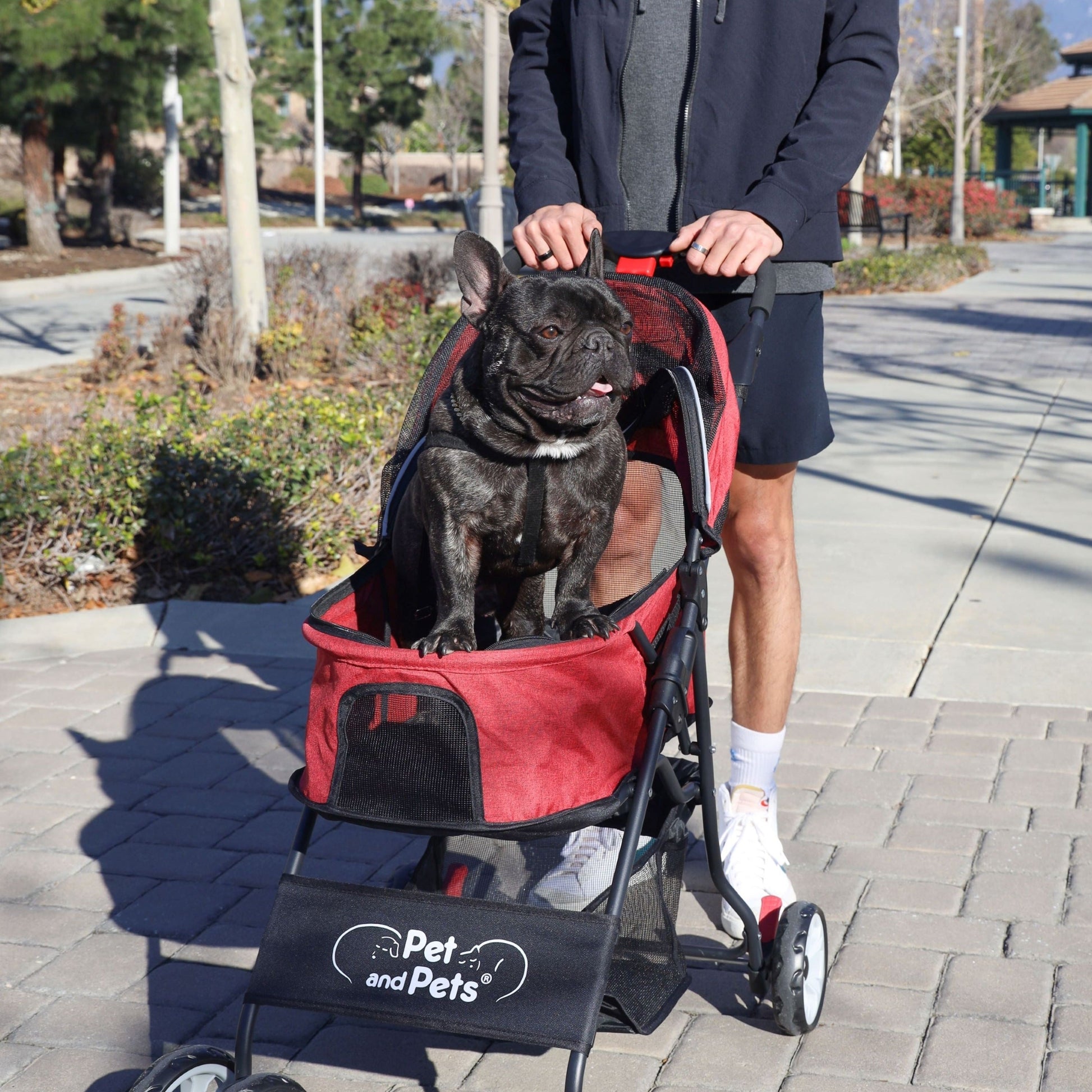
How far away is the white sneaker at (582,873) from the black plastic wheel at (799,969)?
0.34 m

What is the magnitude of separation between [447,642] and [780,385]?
125 cm

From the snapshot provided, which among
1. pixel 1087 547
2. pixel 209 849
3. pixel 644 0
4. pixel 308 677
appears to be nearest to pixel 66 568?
pixel 308 677

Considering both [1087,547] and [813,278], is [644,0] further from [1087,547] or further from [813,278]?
[1087,547]

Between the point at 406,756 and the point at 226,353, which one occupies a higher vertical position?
the point at 226,353

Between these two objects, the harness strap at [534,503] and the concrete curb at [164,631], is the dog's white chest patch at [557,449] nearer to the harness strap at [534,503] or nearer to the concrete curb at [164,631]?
the harness strap at [534,503]

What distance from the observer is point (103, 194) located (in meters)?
29.8

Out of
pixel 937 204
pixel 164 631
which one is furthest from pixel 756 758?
pixel 937 204

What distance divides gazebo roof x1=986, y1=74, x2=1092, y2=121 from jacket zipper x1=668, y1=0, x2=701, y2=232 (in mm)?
46376

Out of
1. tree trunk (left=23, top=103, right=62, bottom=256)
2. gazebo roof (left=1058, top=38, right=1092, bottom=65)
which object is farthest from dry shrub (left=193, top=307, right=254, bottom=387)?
gazebo roof (left=1058, top=38, right=1092, bottom=65)

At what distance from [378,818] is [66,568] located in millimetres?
3983

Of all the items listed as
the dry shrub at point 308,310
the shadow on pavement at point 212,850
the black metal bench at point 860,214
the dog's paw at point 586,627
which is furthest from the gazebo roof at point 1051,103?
the dog's paw at point 586,627

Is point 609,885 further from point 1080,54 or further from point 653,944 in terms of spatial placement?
point 1080,54

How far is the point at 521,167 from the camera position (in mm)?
3139

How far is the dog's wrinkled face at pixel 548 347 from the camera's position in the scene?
95.7 inches
